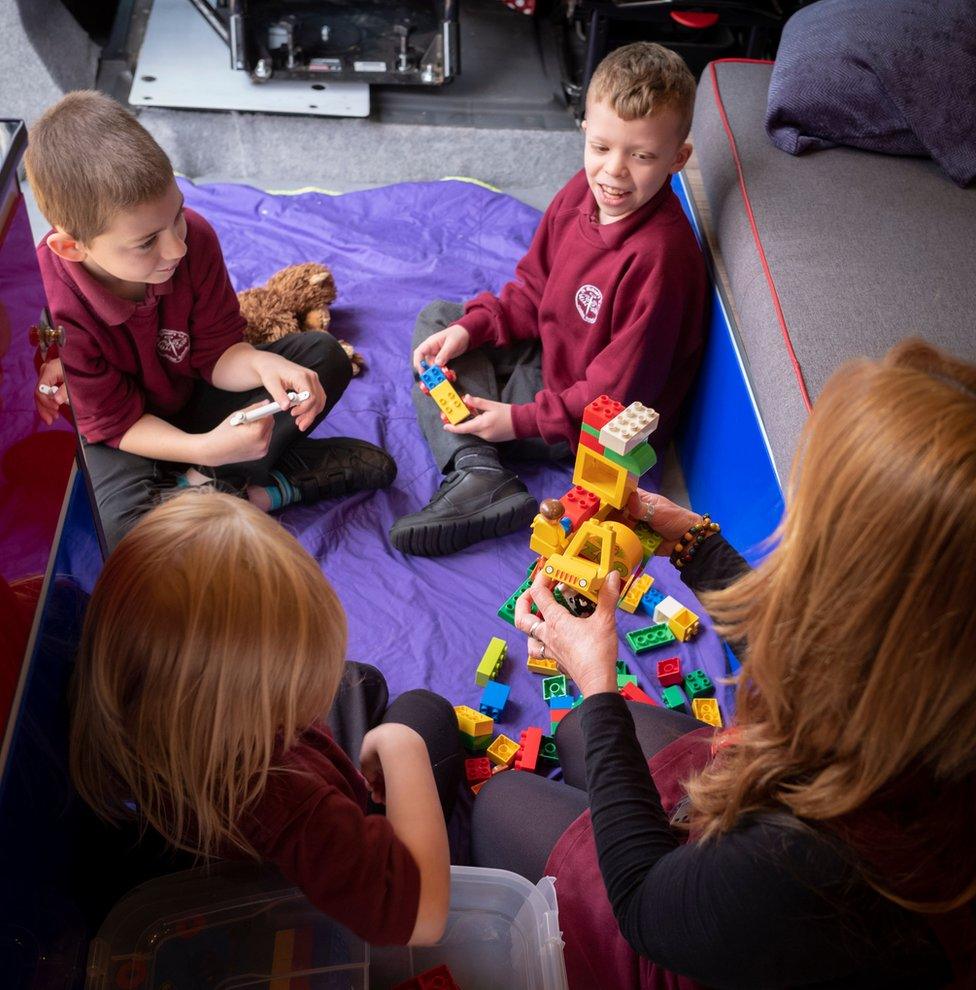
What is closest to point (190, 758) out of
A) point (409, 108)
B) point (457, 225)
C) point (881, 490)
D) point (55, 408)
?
point (55, 408)

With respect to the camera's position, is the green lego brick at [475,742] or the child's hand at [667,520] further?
the green lego brick at [475,742]

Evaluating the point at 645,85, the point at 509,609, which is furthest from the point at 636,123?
the point at 509,609

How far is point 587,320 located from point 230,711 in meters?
1.01

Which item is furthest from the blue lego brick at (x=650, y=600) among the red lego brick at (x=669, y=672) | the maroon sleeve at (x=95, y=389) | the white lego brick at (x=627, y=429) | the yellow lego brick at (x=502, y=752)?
the maroon sleeve at (x=95, y=389)

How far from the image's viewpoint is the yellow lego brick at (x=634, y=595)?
146 centimetres

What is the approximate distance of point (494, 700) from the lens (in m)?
1.34

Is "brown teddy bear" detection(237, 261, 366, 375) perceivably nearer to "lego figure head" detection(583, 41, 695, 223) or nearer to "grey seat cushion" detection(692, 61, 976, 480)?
"lego figure head" detection(583, 41, 695, 223)

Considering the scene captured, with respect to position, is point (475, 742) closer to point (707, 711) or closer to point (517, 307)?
→ point (707, 711)

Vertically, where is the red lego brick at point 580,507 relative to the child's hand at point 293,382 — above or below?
above

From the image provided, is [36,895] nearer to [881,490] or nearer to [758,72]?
[881,490]

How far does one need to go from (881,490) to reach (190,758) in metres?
0.53

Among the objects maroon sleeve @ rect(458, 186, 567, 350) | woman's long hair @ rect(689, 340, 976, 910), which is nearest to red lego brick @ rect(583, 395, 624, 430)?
woman's long hair @ rect(689, 340, 976, 910)

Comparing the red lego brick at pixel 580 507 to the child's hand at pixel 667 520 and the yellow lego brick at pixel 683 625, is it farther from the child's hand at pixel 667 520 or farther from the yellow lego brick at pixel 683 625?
the yellow lego brick at pixel 683 625

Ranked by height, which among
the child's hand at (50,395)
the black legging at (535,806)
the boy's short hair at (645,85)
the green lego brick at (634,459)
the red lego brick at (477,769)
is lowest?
the red lego brick at (477,769)
